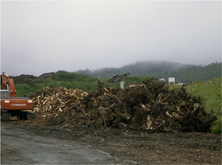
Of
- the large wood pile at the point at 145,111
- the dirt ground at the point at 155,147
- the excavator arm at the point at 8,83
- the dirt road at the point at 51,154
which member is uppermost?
the excavator arm at the point at 8,83

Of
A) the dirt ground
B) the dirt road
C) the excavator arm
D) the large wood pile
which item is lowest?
the dirt ground

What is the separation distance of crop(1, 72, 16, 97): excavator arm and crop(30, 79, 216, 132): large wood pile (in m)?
5.16

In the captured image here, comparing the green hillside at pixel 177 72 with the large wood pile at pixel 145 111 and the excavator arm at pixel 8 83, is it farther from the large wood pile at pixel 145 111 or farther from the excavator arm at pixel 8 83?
the excavator arm at pixel 8 83

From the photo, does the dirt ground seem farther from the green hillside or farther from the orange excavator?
the green hillside

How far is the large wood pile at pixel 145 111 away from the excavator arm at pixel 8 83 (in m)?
5.16

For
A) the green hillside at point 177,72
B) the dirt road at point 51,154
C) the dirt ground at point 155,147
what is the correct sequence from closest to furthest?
the dirt road at point 51,154, the dirt ground at point 155,147, the green hillside at point 177,72

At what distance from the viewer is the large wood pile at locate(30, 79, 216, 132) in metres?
9.74

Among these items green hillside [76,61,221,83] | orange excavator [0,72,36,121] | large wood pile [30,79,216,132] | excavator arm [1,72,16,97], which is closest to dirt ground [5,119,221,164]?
large wood pile [30,79,216,132]

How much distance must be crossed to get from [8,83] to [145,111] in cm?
1171

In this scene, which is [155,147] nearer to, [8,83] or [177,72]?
[8,83]

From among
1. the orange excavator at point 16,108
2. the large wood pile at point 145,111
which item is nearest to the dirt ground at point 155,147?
the large wood pile at point 145,111

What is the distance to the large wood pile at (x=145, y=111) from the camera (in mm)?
9742

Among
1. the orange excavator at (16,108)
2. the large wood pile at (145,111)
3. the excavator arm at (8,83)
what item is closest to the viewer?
the large wood pile at (145,111)

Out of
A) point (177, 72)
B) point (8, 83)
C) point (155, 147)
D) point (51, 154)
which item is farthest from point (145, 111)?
point (177, 72)
